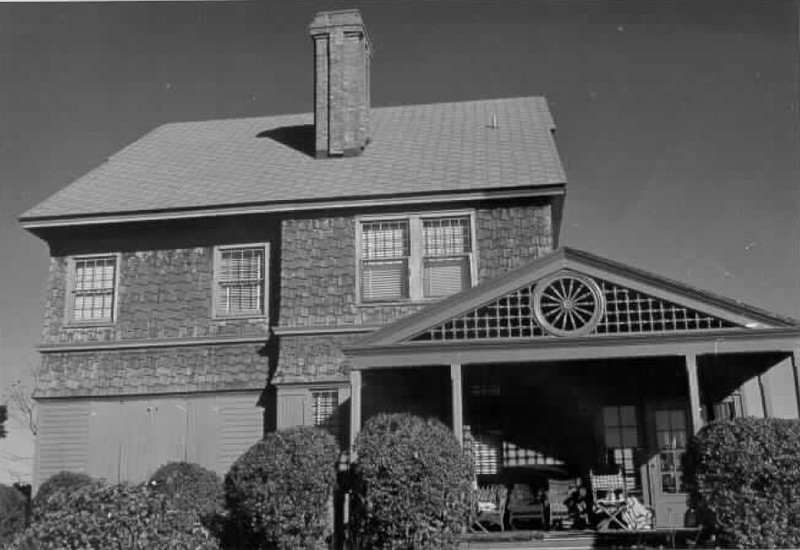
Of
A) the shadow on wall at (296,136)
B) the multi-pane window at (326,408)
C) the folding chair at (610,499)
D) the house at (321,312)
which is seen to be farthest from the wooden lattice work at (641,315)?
the shadow on wall at (296,136)

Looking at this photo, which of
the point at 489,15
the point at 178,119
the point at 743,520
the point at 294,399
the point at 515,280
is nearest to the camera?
the point at 743,520

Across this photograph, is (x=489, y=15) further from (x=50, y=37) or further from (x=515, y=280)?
(x=50, y=37)

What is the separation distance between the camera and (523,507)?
49.7 ft

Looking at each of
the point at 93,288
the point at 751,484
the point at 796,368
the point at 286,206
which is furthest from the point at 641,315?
the point at 93,288

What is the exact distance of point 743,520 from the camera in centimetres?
1113

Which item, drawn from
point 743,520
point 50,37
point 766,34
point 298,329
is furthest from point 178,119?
point 743,520

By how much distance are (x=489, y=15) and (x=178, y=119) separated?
29.1 ft

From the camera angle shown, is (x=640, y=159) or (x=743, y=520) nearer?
(x=743, y=520)

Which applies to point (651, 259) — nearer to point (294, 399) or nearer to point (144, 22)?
point (294, 399)

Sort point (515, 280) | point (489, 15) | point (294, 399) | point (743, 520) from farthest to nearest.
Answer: point (489, 15) → point (294, 399) → point (515, 280) → point (743, 520)

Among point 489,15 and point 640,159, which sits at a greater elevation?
point 489,15

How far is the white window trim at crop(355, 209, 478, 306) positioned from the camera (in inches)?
686

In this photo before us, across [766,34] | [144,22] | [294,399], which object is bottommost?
[294,399]

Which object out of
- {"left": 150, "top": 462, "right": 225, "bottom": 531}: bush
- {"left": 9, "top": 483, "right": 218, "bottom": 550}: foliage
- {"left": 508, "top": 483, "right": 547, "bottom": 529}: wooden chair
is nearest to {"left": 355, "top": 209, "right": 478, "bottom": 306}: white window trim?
{"left": 508, "top": 483, "right": 547, "bottom": 529}: wooden chair
